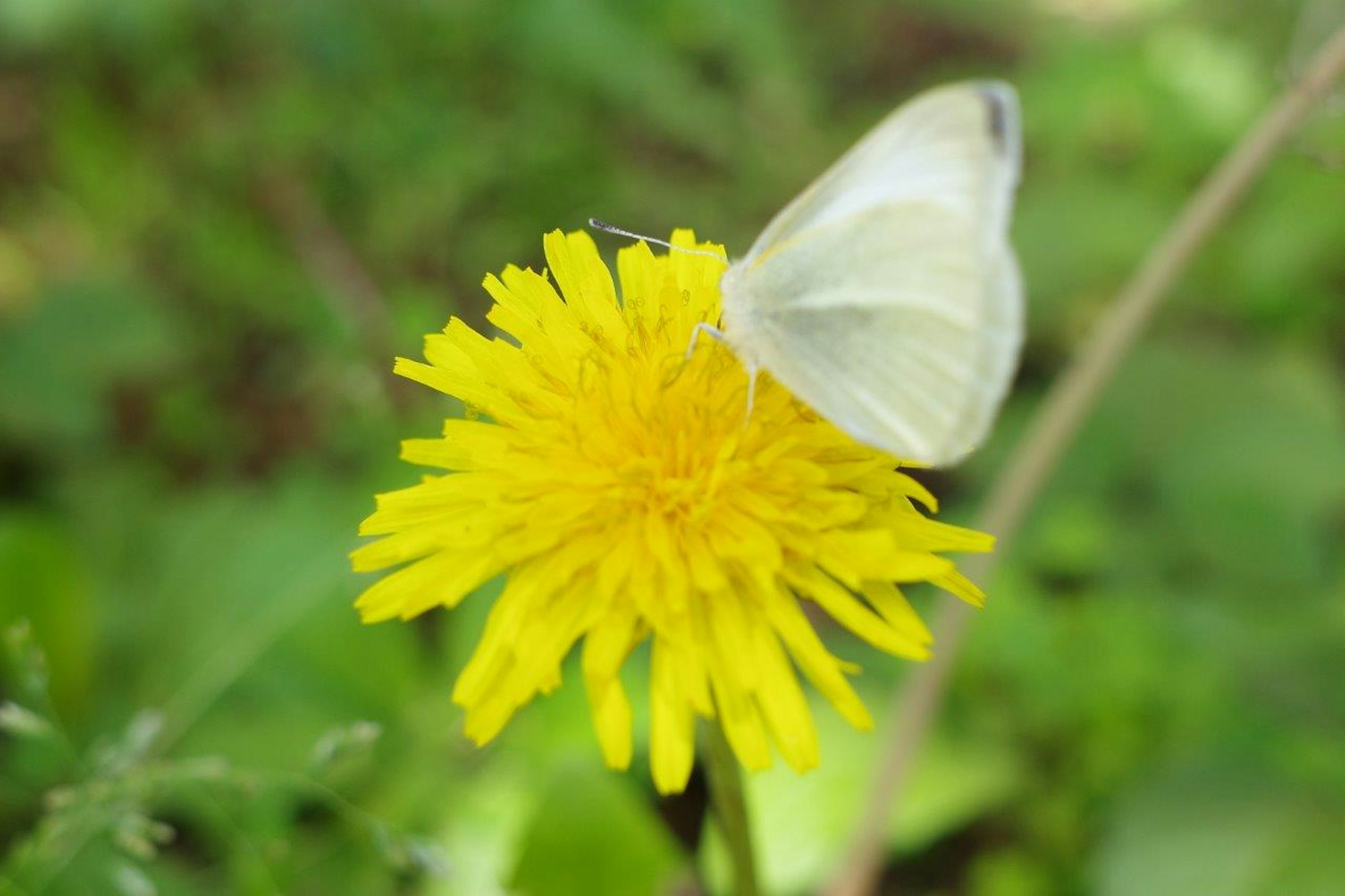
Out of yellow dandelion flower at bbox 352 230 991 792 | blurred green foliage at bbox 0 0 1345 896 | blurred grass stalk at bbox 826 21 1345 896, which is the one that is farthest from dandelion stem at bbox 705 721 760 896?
blurred grass stalk at bbox 826 21 1345 896

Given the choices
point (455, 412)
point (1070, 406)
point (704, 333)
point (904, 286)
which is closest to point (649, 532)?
point (704, 333)

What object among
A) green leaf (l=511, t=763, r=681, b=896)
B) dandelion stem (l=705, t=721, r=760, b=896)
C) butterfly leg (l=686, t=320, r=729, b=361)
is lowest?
dandelion stem (l=705, t=721, r=760, b=896)

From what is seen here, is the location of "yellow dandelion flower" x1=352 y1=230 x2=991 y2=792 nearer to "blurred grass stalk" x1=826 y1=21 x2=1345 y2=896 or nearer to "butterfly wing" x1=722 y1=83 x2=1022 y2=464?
"butterfly wing" x1=722 y1=83 x2=1022 y2=464

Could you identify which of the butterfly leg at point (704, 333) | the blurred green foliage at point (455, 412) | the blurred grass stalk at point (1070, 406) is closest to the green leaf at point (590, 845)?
the blurred green foliage at point (455, 412)

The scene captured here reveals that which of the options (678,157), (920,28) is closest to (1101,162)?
(920,28)

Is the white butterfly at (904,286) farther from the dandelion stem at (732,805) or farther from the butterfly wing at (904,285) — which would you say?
the dandelion stem at (732,805)

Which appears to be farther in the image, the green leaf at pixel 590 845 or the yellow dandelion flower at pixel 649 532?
the green leaf at pixel 590 845
